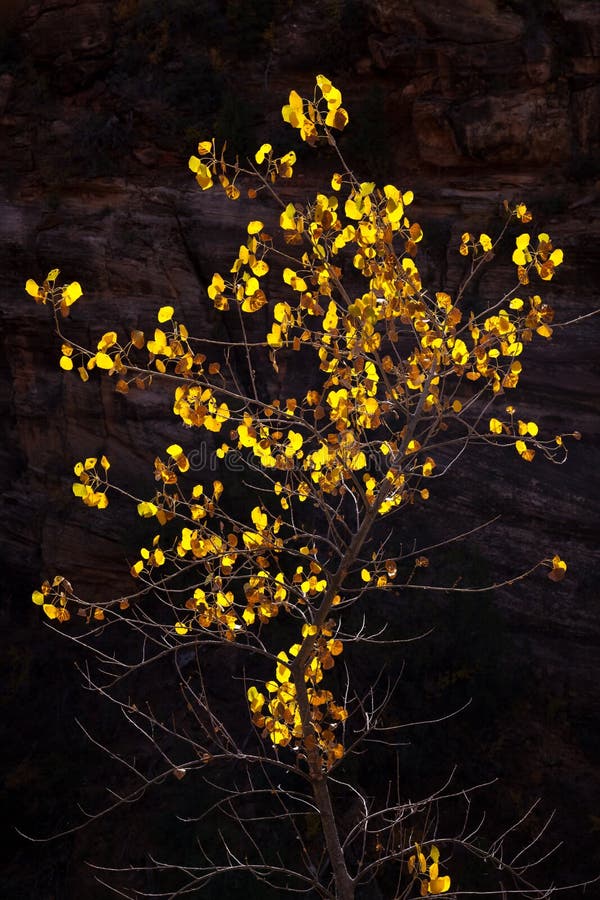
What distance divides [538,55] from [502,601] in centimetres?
760

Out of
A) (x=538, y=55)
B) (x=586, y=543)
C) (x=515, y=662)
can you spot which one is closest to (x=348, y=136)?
(x=538, y=55)

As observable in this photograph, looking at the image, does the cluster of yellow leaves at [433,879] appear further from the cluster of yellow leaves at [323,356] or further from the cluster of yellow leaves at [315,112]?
the cluster of yellow leaves at [315,112]

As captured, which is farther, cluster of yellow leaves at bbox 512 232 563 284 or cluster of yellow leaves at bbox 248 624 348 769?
cluster of yellow leaves at bbox 248 624 348 769

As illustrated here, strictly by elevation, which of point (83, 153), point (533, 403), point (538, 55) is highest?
point (538, 55)

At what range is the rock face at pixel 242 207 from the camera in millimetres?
10828

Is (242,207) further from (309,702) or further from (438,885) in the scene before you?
(438,885)

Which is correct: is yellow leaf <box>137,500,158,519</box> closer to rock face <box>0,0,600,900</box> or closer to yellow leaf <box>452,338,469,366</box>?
yellow leaf <box>452,338,469,366</box>

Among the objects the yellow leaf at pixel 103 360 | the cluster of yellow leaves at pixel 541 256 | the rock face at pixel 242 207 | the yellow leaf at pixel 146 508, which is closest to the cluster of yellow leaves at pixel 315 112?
the cluster of yellow leaves at pixel 541 256

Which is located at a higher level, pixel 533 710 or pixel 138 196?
pixel 138 196

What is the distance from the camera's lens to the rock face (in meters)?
10.8

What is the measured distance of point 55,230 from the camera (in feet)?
42.9

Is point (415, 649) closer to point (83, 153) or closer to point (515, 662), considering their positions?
point (515, 662)

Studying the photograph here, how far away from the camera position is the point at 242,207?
12.4 m

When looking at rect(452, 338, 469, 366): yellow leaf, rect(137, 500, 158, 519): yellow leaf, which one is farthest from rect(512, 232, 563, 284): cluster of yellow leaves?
rect(137, 500, 158, 519): yellow leaf
